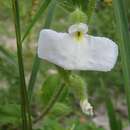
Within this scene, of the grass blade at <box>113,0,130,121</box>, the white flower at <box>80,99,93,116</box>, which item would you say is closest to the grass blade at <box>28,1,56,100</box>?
the white flower at <box>80,99,93,116</box>

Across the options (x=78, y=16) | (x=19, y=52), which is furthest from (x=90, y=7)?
(x=19, y=52)

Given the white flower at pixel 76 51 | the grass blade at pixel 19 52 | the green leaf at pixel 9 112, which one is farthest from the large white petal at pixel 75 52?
the green leaf at pixel 9 112

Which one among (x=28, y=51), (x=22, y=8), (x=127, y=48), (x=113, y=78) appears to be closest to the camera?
(x=127, y=48)

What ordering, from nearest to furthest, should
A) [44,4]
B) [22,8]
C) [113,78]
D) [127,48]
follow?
[127,48], [44,4], [22,8], [113,78]

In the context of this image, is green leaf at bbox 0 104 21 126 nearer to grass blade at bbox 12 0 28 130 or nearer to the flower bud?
grass blade at bbox 12 0 28 130

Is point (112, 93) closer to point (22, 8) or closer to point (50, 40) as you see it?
point (22, 8)

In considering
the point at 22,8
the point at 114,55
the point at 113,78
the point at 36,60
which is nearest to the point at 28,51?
the point at 113,78
